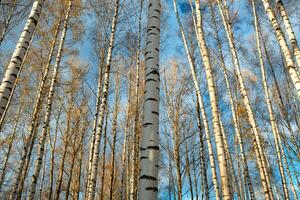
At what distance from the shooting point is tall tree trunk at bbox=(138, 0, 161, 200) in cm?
221

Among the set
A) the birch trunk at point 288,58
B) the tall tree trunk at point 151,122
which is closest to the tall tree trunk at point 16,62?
the tall tree trunk at point 151,122

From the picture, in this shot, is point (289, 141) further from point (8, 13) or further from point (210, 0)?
point (8, 13)

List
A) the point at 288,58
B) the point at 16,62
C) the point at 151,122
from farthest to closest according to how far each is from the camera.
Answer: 1. the point at 288,58
2. the point at 16,62
3. the point at 151,122

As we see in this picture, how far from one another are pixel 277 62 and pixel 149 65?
981 centimetres

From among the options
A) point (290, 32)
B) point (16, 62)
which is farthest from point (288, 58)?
point (16, 62)

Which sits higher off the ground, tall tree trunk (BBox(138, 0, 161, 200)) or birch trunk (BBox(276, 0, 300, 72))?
birch trunk (BBox(276, 0, 300, 72))

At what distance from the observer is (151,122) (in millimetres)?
2508

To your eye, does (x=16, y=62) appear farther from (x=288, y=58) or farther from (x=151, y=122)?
(x=288, y=58)

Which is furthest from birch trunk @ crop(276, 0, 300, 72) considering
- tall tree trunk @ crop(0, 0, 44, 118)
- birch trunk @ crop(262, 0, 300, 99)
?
tall tree trunk @ crop(0, 0, 44, 118)

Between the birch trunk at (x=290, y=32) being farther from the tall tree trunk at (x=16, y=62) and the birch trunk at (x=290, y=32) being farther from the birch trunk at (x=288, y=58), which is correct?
the tall tree trunk at (x=16, y=62)

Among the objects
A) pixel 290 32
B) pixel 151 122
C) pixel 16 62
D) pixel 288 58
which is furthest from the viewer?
pixel 290 32

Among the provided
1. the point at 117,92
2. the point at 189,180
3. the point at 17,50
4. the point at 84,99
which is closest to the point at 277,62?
the point at 189,180

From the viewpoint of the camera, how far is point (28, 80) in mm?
10906

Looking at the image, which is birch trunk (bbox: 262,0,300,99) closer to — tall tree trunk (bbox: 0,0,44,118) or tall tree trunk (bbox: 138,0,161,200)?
tall tree trunk (bbox: 138,0,161,200)
